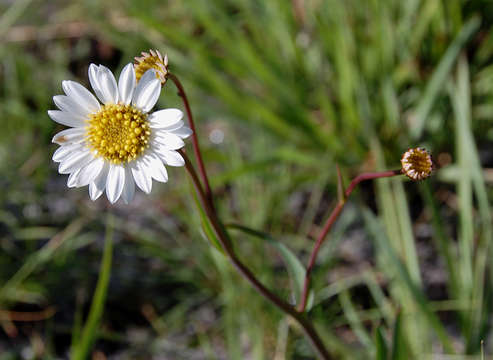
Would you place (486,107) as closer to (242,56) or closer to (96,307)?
(242,56)

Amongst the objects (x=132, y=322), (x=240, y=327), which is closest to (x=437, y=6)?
(x=240, y=327)

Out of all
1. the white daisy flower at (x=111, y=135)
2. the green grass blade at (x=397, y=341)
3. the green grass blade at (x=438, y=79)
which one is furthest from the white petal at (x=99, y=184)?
the green grass blade at (x=438, y=79)

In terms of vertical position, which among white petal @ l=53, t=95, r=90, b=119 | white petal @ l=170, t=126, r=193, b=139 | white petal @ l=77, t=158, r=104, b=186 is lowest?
white petal @ l=77, t=158, r=104, b=186

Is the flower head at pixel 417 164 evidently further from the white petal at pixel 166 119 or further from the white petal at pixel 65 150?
the white petal at pixel 65 150

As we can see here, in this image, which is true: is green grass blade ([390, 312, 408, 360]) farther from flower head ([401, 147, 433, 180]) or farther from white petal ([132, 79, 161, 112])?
white petal ([132, 79, 161, 112])

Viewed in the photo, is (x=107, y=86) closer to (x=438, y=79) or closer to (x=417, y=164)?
(x=417, y=164)

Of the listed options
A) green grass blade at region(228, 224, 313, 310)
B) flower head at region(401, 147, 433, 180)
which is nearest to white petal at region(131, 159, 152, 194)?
green grass blade at region(228, 224, 313, 310)
